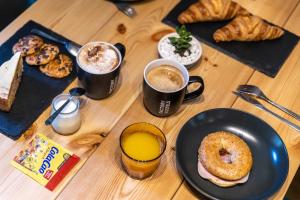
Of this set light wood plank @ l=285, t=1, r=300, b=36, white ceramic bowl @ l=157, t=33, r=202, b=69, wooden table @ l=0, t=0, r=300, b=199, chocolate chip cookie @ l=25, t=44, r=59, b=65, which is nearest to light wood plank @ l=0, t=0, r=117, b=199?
wooden table @ l=0, t=0, r=300, b=199

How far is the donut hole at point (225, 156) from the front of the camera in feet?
3.68

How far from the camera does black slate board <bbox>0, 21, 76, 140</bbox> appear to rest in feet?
3.83

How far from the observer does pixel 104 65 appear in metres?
1.22

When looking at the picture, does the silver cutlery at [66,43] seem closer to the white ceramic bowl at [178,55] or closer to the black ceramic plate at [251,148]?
the white ceramic bowl at [178,55]

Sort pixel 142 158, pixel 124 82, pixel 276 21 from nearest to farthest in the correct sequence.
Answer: pixel 142 158 → pixel 124 82 → pixel 276 21

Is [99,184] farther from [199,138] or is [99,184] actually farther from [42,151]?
[199,138]

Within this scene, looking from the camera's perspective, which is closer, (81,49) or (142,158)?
(142,158)

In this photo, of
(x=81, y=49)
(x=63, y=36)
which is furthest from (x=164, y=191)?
(x=63, y=36)

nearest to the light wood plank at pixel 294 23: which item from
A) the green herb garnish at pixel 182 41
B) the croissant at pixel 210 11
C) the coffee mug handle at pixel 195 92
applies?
the croissant at pixel 210 11

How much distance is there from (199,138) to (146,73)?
0.23 m

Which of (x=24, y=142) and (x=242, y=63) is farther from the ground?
(x=242, y=63)

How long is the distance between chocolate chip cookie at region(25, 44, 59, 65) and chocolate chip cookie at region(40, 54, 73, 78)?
0.04 feet

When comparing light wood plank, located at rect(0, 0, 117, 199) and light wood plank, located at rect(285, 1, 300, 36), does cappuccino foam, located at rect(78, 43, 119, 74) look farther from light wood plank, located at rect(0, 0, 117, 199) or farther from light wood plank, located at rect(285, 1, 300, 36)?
light wood plank, located at rect(285, 1, 300, 36)

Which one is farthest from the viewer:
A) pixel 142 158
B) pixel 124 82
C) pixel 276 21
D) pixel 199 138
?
pixel 276 21
